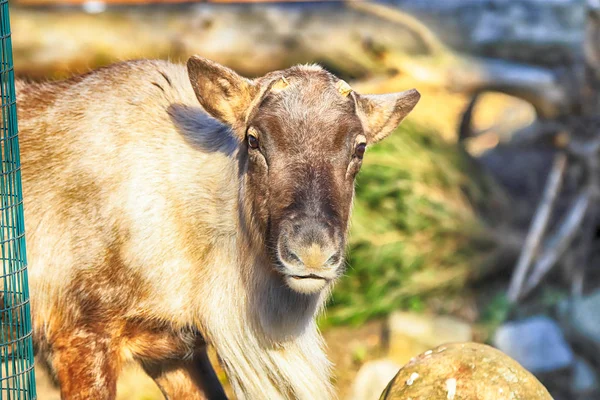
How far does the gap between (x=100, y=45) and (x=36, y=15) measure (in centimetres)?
71

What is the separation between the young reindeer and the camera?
4.39 m

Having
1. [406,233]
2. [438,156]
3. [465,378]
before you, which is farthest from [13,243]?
[438,156]

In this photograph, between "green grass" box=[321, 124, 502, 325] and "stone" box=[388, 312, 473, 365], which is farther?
"green grass" box=[321, 124, 502, 325]

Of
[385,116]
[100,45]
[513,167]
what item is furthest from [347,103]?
[513,167]

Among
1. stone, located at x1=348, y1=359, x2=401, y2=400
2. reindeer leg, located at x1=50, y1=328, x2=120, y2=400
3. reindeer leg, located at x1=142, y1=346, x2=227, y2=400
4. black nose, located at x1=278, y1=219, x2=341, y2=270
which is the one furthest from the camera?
stone, located at x1=348, y1=359, x2=401, y2=400

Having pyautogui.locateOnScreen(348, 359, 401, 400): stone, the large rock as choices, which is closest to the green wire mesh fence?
the large rock

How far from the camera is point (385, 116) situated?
4.66 m

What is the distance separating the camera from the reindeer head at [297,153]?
3.80 metres

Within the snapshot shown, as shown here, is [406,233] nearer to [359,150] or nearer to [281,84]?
[359,150]

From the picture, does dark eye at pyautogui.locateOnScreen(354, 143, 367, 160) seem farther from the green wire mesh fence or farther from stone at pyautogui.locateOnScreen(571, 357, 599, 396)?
stone at pyautogui.locateOnScreen(571, 357, 599, 396)

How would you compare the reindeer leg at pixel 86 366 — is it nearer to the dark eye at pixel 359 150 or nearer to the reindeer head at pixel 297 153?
the reindeer head at pixel 297 153

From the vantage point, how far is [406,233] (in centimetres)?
880

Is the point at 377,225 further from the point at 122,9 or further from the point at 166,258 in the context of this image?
the point at 166,258

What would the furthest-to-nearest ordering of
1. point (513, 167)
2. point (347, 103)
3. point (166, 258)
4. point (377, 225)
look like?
1. point (513, 167)
2. point (377, 225)
3. point (166, 258)
4. point (347, 103)
